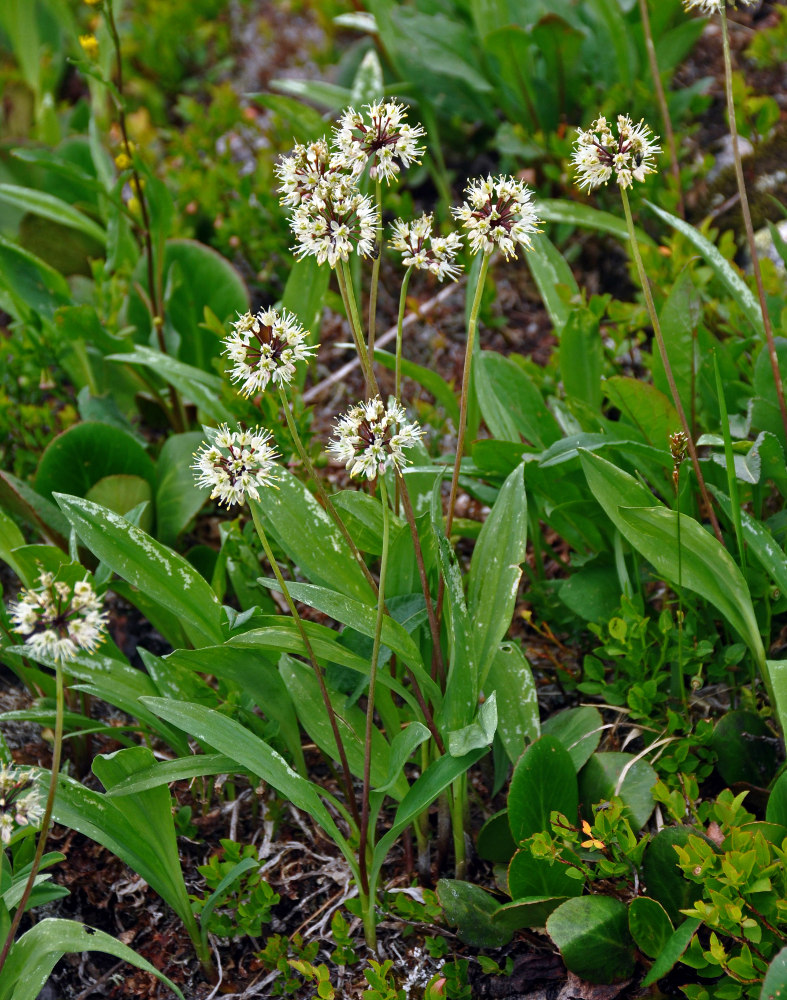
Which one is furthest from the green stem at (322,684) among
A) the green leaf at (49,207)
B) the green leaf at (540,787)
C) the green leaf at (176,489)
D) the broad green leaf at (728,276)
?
the green leaf at (49,207)

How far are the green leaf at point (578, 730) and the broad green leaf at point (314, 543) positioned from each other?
20.6 inches

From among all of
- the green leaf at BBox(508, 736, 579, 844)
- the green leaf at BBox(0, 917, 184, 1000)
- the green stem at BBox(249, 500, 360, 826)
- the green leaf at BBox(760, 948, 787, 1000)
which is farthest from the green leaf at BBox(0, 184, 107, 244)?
the green leaf at BBox(760, 948, 787, 1000)

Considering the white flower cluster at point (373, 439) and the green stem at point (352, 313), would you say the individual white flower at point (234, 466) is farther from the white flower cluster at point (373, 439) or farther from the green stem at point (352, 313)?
the green stem at point (352, 313)

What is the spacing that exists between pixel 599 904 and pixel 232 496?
3.31 feet

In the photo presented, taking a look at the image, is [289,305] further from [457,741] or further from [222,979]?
[222,979]

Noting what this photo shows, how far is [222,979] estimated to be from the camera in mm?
2029

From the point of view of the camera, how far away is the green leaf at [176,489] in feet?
8.71

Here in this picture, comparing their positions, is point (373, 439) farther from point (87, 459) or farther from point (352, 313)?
point (87, 459)

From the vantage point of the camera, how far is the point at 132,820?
1.90m

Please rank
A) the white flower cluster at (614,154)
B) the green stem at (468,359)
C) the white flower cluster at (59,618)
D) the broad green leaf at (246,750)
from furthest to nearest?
the broad green leaf at (246,750), the white flower cluster at (614,154), the green stem at (468,359), the white flower cluster at (59,618)

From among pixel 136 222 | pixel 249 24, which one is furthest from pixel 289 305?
pixel 249 24

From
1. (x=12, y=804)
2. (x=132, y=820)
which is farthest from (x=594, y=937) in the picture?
(x=12, y=804)

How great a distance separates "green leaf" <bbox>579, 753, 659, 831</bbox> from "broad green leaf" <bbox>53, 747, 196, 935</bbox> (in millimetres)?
891

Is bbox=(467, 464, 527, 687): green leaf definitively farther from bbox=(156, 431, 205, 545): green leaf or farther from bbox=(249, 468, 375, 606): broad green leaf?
bbox=(156, 431, 205, 545): green leaf
